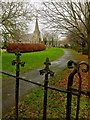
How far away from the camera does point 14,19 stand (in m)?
18.2

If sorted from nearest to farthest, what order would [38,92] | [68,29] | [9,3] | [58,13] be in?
1. [38,92]
2. [58,13]
3. [68,29]
4. [9,3]

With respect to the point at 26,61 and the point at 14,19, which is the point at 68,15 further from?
the point at 26,61

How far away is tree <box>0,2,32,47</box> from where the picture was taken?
1778cm

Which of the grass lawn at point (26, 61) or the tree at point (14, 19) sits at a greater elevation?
the tree at point (14, 19)

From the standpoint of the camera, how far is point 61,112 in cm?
617

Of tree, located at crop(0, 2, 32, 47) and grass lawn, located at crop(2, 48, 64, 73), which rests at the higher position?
tree, located at crop(0, 2, 32, 47)

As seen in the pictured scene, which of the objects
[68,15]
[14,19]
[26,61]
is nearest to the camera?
[68,15]

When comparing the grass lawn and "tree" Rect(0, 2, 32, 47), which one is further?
"tree" Rect(0, 2, 32, 47)

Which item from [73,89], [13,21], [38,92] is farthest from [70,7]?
[73,89]

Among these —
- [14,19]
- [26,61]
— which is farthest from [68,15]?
[26,61]

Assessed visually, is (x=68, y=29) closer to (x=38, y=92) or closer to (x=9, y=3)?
(x=9, y=3)

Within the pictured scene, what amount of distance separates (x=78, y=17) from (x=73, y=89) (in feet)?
48.7

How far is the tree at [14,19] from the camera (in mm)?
17781

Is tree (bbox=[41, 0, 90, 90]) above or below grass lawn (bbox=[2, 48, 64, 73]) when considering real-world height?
above
